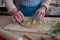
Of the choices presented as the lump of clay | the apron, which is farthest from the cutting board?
the apron

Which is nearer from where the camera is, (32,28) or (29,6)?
(32,28)

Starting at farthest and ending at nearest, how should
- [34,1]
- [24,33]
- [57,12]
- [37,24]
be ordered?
[57,12] < [34,1] < [37,24] < [24,33]

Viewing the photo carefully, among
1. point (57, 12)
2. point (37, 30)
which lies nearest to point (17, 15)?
point (37, 30)

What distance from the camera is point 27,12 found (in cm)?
115

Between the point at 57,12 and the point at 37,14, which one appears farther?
the point at 57,12

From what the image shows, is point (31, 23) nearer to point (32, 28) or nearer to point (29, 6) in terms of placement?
point (32, 28)

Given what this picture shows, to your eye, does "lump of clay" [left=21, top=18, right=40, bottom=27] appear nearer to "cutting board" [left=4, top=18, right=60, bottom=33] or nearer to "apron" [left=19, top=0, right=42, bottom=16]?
"cutting board" [left=4, top=18, right=60, bottom=33]

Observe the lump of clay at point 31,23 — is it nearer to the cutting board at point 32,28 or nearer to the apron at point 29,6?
the cutting board at point 32,28

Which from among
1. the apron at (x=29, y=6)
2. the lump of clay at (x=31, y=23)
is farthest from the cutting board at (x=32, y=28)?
the apron at (x=29, y=6)

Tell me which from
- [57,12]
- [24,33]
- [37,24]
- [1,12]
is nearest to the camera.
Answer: [24,33]

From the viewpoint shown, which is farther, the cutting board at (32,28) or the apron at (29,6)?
the apron at (29,6)

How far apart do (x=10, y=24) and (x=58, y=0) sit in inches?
32.2

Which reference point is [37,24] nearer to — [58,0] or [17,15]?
[17,15]

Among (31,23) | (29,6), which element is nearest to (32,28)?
(31,23)
